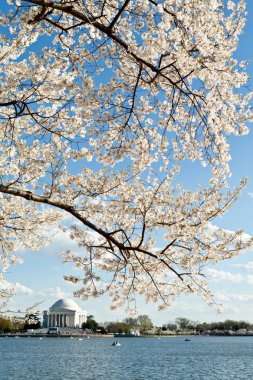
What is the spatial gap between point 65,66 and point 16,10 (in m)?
1.04

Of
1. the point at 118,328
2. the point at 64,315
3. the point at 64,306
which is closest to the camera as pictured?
the point at 64,315

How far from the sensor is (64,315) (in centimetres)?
16000

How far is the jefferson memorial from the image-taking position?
159 meters

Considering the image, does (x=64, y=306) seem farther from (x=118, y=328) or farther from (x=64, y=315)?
(x=118, y=328)

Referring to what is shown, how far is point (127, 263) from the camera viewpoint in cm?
704

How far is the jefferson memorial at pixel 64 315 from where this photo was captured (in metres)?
159

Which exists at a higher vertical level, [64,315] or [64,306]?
[64,306]

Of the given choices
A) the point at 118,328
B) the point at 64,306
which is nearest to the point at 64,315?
the point at 64,306

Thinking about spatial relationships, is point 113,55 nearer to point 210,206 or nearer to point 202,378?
point 210,206

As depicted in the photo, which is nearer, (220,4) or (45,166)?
(220,4)

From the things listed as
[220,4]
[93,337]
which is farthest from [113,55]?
[93,337]

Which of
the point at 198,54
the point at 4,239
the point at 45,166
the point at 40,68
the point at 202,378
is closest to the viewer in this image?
the point at 198,54

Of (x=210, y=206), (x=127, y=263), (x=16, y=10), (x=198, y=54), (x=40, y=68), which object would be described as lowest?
(x=127, y=263)

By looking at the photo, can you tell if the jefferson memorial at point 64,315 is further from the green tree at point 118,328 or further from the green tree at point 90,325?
the green tree at point 118,328
